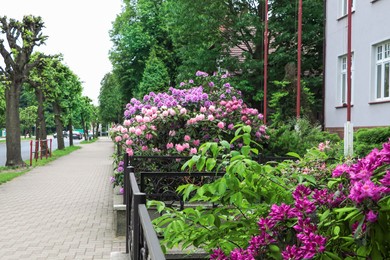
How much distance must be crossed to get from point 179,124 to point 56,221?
3.16 metres

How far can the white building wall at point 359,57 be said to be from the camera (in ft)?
52.0

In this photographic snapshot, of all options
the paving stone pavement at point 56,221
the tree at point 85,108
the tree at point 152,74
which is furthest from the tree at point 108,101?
the paving stone pavement at point 56,221

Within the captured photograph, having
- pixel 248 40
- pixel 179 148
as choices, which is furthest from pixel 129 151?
pixel 248 40

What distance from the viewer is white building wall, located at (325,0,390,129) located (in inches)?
624

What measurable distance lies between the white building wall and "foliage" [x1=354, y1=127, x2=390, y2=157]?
15.7 feet

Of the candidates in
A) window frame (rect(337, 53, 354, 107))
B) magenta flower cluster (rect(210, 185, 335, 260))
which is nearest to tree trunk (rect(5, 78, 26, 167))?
window frame (rect(337, 53, 354, 107))

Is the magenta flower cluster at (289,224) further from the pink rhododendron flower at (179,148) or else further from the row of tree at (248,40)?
the row of tree at (248,40)

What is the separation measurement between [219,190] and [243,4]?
88.1 ft

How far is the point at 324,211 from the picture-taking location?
87.6 inches

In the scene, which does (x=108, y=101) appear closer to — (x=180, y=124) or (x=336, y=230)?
(x=180, y=124)

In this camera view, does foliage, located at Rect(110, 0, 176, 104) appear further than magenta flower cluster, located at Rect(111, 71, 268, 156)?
Yes

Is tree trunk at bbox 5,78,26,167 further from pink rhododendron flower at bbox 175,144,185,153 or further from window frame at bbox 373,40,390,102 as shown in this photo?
window frame at bbox 373,40,390,102

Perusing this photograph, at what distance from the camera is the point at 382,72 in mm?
16016

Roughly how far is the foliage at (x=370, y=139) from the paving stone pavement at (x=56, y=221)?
17.7 ft
